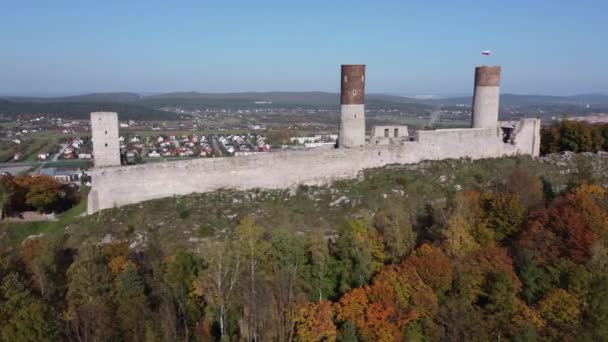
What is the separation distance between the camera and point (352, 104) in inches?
1169

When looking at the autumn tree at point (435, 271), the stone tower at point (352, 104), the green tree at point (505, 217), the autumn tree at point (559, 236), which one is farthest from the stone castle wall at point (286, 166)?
the autumn tree at point (435, 271)

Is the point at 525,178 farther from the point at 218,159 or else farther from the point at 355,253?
the point at 218,159

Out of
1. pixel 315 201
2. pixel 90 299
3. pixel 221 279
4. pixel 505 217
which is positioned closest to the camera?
pixel 90 299

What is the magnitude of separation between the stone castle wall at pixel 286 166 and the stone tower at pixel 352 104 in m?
1.04

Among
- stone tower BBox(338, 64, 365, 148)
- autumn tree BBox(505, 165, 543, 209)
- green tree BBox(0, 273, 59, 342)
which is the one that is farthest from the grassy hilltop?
green tree BBox(0, 273, 59, 342)

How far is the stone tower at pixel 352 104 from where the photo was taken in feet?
97.5

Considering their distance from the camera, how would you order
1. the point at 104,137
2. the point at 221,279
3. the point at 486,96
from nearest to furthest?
1. the point at 221,279
2. the point at 104,137
3. the point at 486,96

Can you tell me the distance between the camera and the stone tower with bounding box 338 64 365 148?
97.5 feet

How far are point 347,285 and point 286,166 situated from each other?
10799 millimetres

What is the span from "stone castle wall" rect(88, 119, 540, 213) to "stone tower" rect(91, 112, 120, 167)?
78 cm

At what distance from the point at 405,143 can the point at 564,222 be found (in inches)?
453

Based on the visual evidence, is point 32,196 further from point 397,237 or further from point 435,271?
point 435,271

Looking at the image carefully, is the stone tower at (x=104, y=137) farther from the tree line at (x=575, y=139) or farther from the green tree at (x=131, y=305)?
the tree line at (x=575, y=139)

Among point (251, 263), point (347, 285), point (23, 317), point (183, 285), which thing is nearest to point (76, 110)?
point (183, 285)
